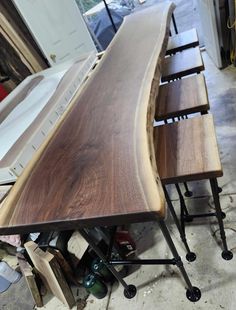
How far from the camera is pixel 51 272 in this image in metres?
1.66

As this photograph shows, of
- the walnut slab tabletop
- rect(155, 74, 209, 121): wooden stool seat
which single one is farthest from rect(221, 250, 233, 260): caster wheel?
the walnut slab tabletop

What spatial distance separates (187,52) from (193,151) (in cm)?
128

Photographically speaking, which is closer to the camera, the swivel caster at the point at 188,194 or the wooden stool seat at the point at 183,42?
the swivel caster at the point at 188,194

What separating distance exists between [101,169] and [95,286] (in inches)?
40.2

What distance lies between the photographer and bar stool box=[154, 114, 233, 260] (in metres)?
1.15

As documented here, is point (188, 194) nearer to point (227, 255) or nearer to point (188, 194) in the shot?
point (188, 194)

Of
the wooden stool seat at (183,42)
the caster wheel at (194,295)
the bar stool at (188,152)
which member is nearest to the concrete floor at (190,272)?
the caster wheel at (194,295)

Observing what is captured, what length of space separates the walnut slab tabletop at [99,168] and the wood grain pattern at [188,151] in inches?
8.5

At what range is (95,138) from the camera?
1160 mm

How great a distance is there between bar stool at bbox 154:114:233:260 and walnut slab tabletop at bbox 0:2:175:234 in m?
0.22

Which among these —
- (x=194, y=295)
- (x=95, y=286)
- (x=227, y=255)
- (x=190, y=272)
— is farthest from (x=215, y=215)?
(x=95, y=286)

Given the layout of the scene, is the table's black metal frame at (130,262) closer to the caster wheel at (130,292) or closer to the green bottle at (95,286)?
the caster wheel at (130,292)

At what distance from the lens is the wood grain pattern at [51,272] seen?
A: 1.65 metres

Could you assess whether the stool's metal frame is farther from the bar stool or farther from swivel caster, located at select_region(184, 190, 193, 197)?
swivel caster, located at select_region(184, 190, 193, 197)
